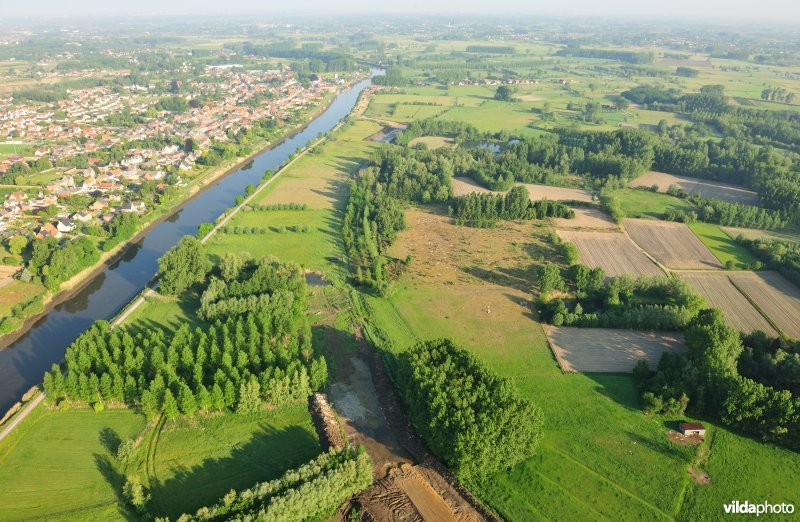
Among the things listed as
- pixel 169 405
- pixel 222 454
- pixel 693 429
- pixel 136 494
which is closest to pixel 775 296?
pixel 693 429

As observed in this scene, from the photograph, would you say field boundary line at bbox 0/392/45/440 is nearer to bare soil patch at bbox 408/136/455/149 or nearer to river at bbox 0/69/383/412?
river at bbox 0/69/383/412

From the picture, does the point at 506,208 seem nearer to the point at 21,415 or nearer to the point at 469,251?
the point at 469,251

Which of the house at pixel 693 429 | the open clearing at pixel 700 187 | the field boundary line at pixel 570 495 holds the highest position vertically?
the open clearing at pixel 700 187

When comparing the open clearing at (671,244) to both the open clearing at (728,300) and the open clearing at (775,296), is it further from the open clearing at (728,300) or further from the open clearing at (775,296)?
the open clearing at (775,296)

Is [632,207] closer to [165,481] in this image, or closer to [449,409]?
[449,409]

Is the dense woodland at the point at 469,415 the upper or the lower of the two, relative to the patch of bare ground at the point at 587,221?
lower

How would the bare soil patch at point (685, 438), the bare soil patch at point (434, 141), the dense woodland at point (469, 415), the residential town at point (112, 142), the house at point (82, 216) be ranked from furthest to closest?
the bare soil patch at point (434, 141) < the residential town at point (112, 142) < the house at point (82, 216) < the bare soil patch at point (685, 438) < the dense woodland at point (469, 415)

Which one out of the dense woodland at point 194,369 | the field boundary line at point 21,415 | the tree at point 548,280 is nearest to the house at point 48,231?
the dense woodland at point 194,369

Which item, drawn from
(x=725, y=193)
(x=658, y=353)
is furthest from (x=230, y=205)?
(x=725, y=193)
